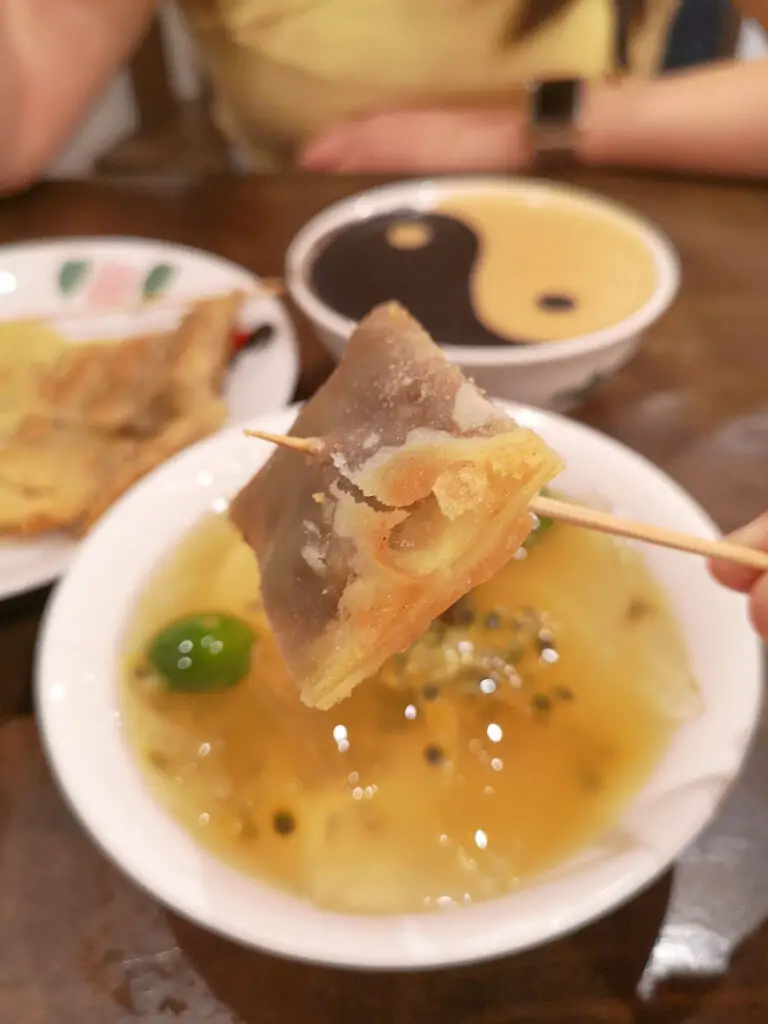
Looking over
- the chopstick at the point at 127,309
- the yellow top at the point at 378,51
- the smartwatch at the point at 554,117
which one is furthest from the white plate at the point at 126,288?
the smartwatch at the point at 554,117

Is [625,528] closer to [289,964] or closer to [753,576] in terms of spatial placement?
[753,576]

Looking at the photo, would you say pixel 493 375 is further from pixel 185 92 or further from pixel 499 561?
pixel 185 92

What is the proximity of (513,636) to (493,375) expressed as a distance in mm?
402

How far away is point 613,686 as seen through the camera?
1027 mm

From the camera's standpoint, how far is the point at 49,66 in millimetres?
2111

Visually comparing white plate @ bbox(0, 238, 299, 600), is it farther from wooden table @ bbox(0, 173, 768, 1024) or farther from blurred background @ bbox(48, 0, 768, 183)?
blurred background @ bbox(48, 0, 768, 183)

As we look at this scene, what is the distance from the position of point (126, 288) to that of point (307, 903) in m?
1.33

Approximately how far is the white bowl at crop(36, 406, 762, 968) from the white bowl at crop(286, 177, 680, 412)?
13cm

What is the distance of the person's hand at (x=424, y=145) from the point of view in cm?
209

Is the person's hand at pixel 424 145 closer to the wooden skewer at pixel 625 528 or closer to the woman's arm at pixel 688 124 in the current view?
the woman's arm at pixel 688 124

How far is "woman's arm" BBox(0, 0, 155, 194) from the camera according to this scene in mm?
1992

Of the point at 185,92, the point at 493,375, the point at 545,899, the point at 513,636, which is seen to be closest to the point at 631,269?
the point at 493,375

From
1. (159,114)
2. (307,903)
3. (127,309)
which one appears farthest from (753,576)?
(159,114)

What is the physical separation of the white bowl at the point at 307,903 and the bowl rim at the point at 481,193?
145mm
